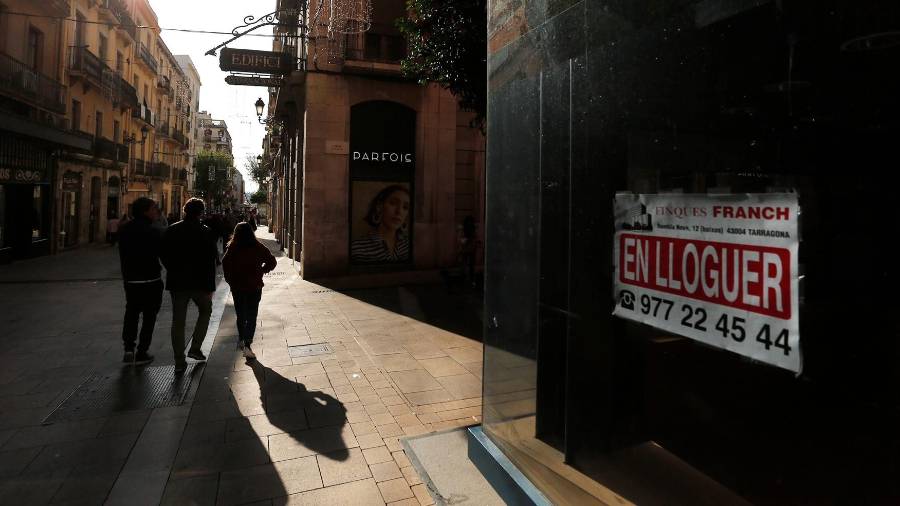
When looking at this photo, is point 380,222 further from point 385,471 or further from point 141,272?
point 385,471

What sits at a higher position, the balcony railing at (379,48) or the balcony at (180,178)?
the balcony at (180,178)

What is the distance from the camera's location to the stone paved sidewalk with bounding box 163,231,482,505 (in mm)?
3100

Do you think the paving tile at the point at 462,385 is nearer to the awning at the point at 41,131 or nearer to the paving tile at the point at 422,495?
the paving tile at the point at 422,495

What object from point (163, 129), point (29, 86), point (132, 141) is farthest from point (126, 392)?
point (163, 129)

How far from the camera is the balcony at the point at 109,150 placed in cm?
2252

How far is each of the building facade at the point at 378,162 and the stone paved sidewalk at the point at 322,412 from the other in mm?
5391

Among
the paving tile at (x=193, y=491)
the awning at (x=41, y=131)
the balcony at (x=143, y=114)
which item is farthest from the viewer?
the balcony at (x=143, y=114)

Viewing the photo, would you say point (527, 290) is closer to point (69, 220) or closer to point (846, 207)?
point (846, 207)

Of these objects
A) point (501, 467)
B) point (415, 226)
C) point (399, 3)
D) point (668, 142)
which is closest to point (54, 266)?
point (415, 226)

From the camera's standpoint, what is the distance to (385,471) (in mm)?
3301

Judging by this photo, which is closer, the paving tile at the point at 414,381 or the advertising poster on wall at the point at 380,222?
the paving tile at the point at 414,381

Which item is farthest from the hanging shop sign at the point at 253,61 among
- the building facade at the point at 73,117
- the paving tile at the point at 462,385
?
the paving tile at the point at 462,385

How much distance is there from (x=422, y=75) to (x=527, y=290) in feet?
25.4

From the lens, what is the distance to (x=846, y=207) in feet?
5.63
